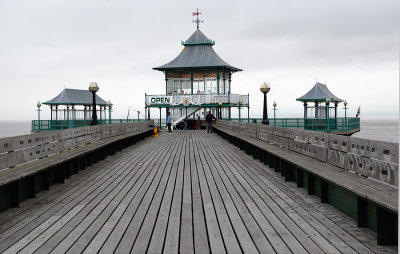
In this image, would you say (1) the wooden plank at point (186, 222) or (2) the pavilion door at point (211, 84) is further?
(2) the pavilion door at point (211, 84)

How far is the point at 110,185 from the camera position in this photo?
8.98m

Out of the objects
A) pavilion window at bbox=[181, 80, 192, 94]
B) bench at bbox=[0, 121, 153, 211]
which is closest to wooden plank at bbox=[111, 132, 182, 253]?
bench at bbox=[0, 121, 153, 211]

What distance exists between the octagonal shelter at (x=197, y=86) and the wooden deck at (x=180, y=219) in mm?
31362

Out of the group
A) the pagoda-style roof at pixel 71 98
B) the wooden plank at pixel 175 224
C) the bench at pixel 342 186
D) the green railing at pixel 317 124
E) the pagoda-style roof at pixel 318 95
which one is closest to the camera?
the wooden plank at pixel 175 224

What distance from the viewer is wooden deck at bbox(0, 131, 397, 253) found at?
4836 mm

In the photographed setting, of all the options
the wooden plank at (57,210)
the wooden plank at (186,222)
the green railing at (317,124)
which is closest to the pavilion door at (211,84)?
the green railing at (317,124)

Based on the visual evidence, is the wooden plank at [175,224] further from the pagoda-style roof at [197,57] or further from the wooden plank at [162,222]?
the pagoda-style roof at [197,57]

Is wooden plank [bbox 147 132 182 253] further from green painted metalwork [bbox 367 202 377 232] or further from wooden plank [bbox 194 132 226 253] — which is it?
A: green painted metalwork [bbox 367 202 377 232]

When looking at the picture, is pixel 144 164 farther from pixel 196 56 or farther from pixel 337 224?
pixel 196 56

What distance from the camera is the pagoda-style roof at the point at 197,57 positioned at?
4397 cm

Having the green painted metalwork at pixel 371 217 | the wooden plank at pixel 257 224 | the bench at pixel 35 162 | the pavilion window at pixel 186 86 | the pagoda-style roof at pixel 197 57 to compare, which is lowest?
the wooden plank at pixel 257 224

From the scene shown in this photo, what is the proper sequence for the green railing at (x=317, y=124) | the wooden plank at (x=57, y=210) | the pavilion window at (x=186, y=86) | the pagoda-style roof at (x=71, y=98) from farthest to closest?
the pagoda-style roof at (x=71, y=98), the pavilion window at (x=186, y=86), the green railing at (x=317, y=124), the wooden plank at (x=57, y=210)

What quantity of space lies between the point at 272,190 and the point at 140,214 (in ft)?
10.2

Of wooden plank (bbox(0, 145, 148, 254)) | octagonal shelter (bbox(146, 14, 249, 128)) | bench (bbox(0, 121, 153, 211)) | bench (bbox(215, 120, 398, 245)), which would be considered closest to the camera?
bench (bbox(215, 120, 398, 245))
